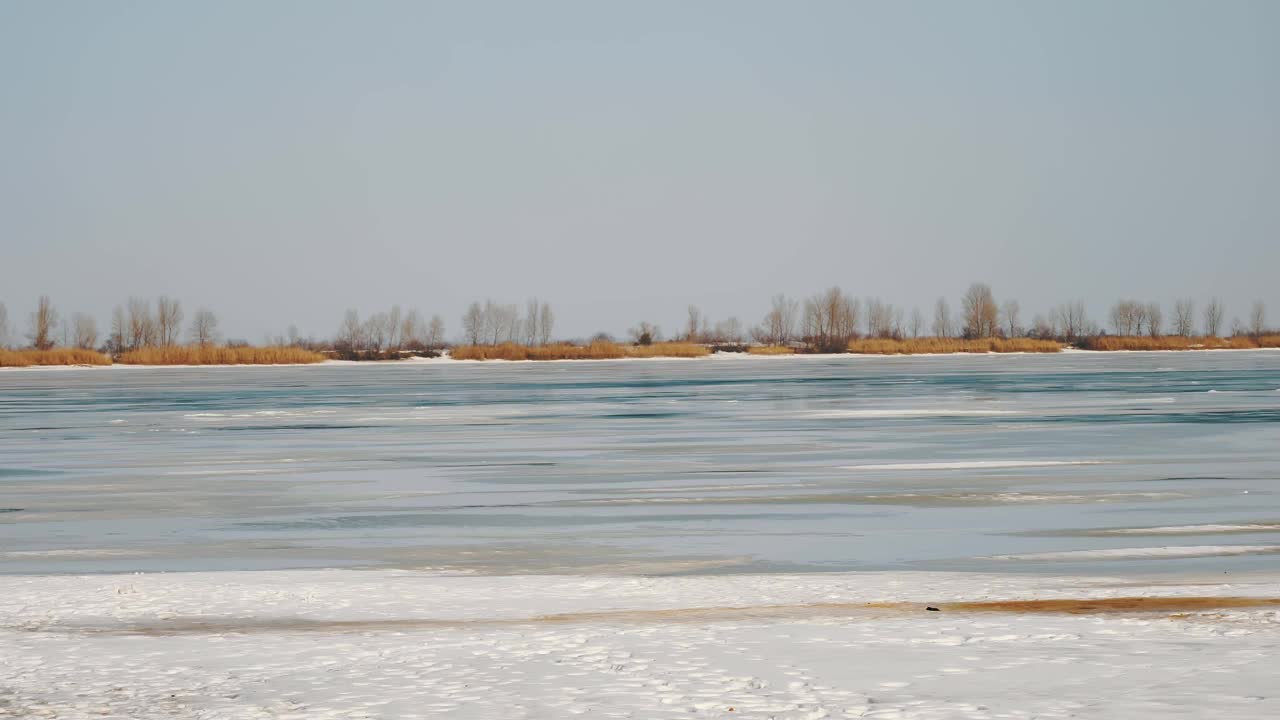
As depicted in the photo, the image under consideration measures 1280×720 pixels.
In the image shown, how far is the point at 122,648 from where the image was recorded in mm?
6902

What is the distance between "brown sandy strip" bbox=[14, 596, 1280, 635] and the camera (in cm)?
739

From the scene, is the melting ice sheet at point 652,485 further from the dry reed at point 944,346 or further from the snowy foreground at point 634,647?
the dry reed at point 944,346

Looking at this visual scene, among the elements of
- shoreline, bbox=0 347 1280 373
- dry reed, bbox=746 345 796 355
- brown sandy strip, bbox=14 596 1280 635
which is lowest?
brown sandy strip, bbox=14 596 1280 635

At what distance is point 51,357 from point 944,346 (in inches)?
1926

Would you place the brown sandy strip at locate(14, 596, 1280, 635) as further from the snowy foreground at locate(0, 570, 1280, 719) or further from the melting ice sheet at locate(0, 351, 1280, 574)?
the melting ice sheet at locate(0, 351, 1280, 574)

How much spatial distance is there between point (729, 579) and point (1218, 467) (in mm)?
8881

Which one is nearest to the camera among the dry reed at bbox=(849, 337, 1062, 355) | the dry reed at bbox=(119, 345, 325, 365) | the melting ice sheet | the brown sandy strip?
the brown sandy strip

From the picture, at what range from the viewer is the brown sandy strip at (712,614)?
7.39 metres

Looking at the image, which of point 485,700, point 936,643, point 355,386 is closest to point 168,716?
point 485,700

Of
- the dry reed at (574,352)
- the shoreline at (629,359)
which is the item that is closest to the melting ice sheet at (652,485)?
the shoreline at (629,359)

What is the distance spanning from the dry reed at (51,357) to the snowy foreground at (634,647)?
65.0 metres

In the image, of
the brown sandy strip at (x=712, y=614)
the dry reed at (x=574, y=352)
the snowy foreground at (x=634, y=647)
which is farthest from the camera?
the dry reed at (x=574, y=352)

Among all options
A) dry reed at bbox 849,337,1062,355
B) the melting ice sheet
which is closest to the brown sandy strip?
the melting ice sheet

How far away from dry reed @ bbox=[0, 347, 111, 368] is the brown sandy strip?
2586 inches
